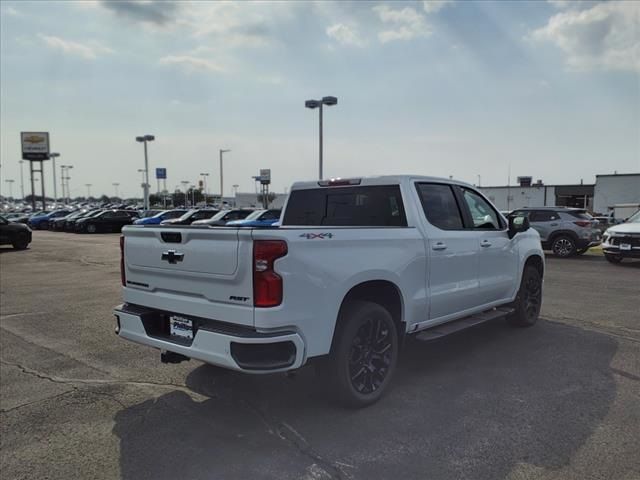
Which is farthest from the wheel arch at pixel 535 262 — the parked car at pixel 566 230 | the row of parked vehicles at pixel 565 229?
the parked car at pixel 566 230

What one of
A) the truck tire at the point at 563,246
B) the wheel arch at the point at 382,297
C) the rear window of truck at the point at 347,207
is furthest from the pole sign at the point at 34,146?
the wheel arch at the point at 382,297

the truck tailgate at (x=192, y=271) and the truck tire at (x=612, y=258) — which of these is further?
the truck tire at (x=612, y=258)

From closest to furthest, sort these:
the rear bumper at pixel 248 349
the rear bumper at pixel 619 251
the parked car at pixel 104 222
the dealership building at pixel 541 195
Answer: the rear bumper at pixel 248 349 → the rear bumper at pixel 619 251 → the parked car at pixel 104 222 → the dealership building at pixel 541 195

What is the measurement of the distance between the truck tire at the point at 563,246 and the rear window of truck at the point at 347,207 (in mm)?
13735

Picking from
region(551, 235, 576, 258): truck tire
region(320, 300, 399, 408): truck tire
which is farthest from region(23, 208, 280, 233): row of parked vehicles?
region(320, 300, 399, 408): truck tire

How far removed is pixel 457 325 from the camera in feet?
16.6

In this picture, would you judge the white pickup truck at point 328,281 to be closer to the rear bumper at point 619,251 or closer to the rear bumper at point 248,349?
the rear bumper at point 248,349

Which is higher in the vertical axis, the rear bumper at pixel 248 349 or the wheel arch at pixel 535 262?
the wheel arch at pixel 535 262

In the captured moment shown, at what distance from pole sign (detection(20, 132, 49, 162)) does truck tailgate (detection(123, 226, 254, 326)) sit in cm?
5964

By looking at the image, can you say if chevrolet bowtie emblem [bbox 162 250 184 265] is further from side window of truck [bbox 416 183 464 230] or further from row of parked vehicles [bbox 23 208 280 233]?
row of parked vehicles [bbox 23 208 280 233]

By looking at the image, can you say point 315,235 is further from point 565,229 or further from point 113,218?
point 113,218

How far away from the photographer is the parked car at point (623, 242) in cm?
1351

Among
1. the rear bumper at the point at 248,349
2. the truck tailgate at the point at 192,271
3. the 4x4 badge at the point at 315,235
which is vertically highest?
the 4x4 badge at the point at 315,235

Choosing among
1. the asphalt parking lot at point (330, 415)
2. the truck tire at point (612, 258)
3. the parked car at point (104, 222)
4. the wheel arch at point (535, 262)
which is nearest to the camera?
the asphalt parking lot at point (330, 415)
